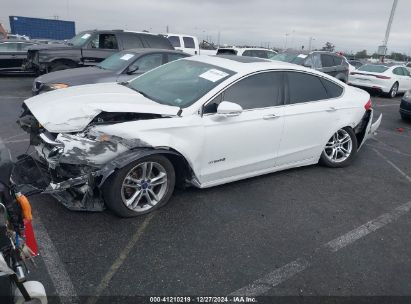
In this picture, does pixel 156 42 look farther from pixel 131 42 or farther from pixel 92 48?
pixel 92 48

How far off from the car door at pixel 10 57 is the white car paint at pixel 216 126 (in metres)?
11.2

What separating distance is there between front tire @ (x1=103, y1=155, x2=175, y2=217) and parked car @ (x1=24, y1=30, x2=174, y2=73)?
320 inches

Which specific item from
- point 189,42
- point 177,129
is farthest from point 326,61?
point 177,129

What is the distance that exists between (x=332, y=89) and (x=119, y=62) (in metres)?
4.99

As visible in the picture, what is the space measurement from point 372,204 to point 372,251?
45.8 inches

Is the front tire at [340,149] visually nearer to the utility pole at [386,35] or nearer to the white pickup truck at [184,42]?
the white pickup truck at [184,42]

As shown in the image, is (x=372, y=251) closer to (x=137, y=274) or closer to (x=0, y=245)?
(x=137, y=274)

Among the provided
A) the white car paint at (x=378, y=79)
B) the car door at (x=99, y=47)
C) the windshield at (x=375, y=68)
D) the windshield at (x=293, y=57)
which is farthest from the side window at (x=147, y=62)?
the windshield at (x=375, y=68)

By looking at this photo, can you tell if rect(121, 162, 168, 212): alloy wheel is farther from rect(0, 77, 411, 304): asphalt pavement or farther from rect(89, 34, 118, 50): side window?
rect(89, 34, 118, 50): side window

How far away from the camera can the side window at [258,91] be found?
4152mm

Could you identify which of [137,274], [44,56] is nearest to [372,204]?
[137,274]

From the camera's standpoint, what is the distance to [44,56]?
11031 mm

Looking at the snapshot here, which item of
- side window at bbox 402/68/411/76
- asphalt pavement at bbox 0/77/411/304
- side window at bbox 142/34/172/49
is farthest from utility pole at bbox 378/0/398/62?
asphalt pavement at bbox 0/77/411/304

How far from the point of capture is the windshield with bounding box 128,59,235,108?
13.3 feet
